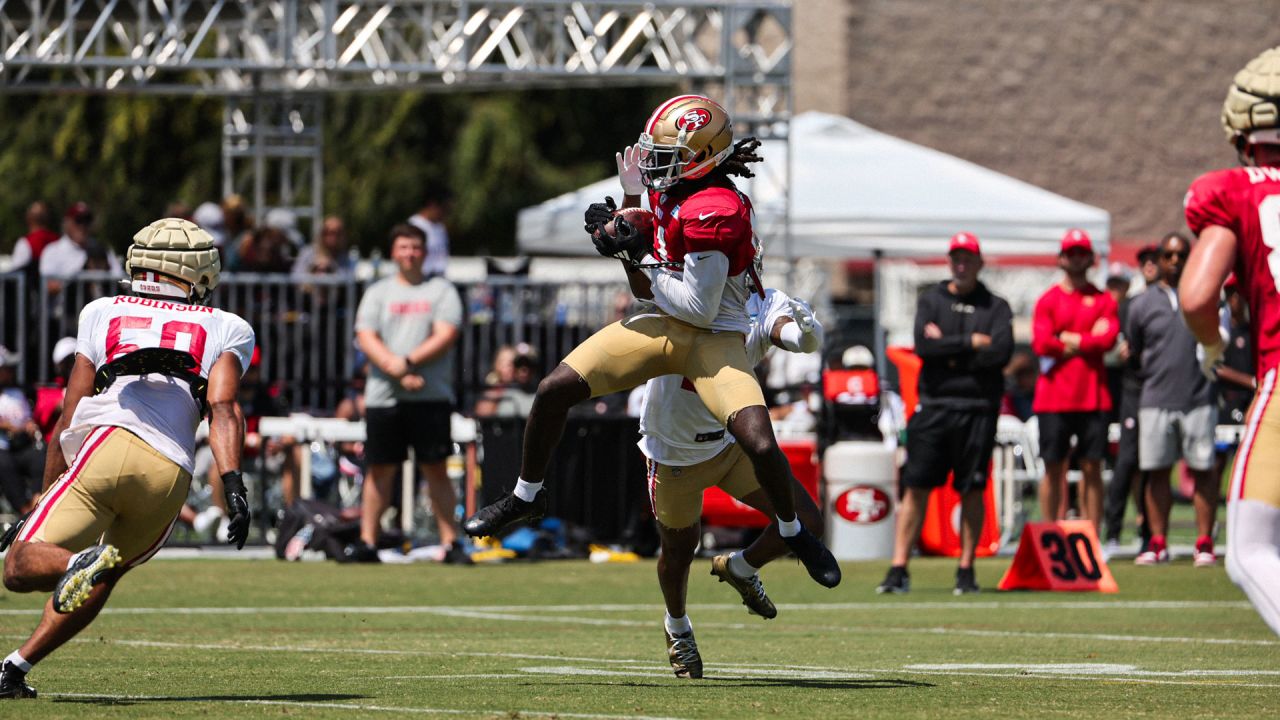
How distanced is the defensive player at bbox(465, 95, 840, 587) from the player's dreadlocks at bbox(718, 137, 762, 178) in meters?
0.01

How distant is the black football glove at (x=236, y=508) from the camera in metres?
7.70

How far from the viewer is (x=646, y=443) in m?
8.90

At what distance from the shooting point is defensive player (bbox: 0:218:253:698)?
755 centimetres

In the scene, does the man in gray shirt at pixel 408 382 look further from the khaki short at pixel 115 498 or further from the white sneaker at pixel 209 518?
the khaki short at pixel 115 498

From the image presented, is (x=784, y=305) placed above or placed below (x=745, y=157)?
below

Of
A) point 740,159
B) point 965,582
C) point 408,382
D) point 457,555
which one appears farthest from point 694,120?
point 457,555

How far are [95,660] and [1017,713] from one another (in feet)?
13.7

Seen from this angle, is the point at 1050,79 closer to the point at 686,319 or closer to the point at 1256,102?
the point at 686,319

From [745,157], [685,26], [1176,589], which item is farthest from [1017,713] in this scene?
[685,26]

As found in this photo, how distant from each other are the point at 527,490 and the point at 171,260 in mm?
1694

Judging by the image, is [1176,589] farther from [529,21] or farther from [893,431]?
[529,21]

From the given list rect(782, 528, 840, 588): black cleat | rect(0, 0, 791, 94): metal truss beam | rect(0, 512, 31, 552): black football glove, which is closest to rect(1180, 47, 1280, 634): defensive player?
rect(782, 528, 840, 588): black cleat

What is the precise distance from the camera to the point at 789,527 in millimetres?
8516

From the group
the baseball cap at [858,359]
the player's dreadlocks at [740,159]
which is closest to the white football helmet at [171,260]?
the player's dreadlocks at [740,159]
